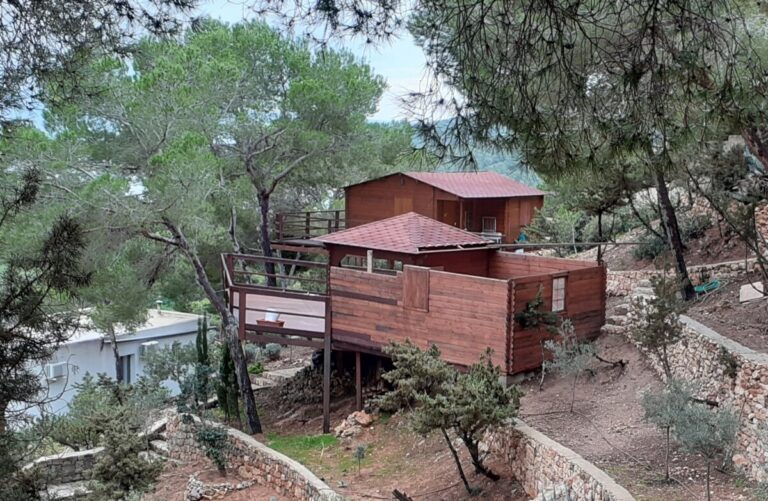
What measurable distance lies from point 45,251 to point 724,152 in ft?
39.1

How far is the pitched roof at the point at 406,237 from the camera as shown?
1188 centimetres

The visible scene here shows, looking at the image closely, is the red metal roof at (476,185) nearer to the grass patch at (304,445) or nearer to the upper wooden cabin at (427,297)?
the upper wooden cabin at (427,297)

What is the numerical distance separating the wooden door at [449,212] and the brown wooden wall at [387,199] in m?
0.31

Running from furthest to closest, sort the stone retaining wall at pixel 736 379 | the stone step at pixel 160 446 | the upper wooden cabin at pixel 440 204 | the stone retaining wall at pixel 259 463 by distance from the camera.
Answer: the upper wooden cabin at pixel 440 204 → the stone step at pixel 160 446 → the stone retaining wall at pixel 259 463 → the stone retaining wall at pixel 736 379

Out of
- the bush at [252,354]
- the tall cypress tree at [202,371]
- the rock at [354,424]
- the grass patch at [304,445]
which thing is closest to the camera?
the grass patch at [304,445]

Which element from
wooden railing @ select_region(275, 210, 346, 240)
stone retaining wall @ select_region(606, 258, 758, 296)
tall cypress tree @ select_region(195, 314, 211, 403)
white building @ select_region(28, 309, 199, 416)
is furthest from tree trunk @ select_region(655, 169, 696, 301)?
white building @ select_region(28, 309, 199, 416)

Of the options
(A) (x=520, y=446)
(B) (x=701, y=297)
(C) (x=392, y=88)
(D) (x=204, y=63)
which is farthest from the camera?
(D) (x=204, y=63)

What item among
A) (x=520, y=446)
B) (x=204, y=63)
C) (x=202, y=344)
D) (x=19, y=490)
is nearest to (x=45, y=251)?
(x=19, y=490)

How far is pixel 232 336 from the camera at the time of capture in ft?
41.0

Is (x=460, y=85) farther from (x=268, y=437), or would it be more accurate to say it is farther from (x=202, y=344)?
(x=202, y=344)

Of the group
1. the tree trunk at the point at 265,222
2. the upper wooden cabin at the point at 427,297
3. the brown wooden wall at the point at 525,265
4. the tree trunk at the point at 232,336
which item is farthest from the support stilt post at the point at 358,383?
the tree trunk at the point at 265,222

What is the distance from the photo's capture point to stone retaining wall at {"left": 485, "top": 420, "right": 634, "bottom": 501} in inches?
239

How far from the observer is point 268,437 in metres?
11.8

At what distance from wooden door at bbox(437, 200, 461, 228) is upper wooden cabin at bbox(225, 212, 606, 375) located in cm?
579
